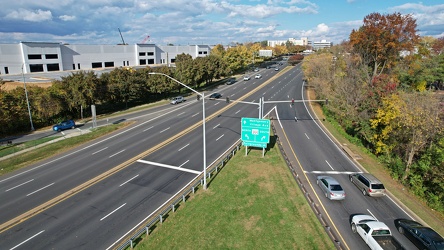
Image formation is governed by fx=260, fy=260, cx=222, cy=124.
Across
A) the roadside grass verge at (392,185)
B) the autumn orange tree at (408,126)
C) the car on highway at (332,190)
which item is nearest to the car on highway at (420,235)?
the roadside grass verge at (392,185)

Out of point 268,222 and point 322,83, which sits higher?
point 322,83

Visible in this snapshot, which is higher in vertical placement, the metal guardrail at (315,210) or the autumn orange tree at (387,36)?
the autumn orange tree at (387,36)

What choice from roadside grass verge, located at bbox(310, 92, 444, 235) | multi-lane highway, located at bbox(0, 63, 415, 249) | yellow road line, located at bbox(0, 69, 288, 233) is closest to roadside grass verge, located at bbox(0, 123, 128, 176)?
multi-lane highway, located at bbox(0, 63, 415, 249)

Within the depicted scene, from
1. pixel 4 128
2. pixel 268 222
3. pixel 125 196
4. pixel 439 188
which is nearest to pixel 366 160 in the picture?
pixel 439 188

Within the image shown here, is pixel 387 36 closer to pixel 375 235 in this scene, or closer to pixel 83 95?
pixel 375 235

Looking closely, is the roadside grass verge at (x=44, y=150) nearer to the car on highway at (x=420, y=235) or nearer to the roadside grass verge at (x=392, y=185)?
the roadside grass verge at (x=392, y=185)

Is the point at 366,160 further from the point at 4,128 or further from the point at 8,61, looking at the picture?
the point at 8,61
